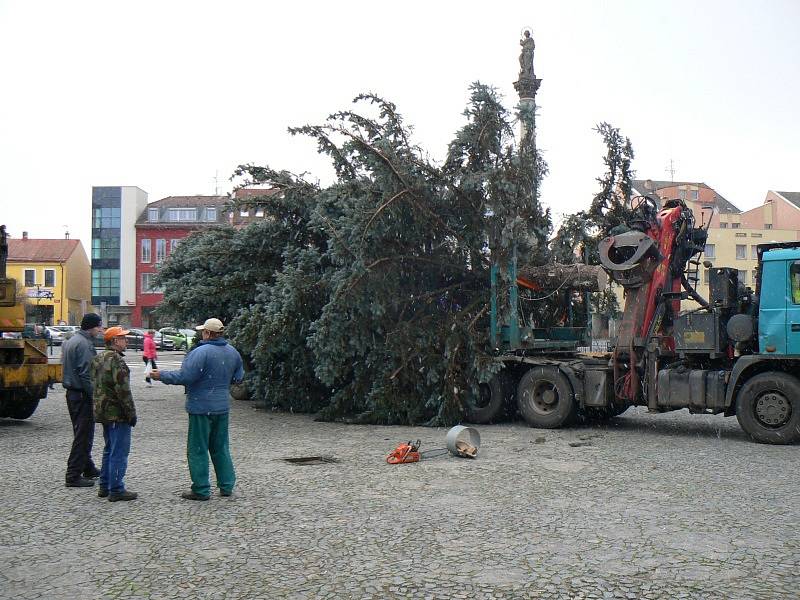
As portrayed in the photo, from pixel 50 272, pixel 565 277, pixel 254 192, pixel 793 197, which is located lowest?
pixel 565 277

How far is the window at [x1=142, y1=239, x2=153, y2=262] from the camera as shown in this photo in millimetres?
70688

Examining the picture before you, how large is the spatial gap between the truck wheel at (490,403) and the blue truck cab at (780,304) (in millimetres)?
4143

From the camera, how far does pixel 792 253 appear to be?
11.6 metres

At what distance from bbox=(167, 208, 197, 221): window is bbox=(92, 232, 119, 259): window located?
5.17 metres

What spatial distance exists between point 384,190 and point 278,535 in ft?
25.6

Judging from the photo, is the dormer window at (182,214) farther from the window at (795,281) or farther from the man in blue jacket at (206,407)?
the man in blue jacket at (206,407)

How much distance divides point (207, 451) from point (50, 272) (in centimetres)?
6903

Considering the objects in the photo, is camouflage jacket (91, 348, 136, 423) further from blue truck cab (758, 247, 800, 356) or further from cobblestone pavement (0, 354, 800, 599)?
blue truck cab (758, 247, 800, 356)

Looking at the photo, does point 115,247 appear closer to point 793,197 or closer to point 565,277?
point 793,197

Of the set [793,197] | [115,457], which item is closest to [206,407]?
[115,457]

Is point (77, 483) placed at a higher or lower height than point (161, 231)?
lower

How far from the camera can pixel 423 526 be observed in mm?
6918

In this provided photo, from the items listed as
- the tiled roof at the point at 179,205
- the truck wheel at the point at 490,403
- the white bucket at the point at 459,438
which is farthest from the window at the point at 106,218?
the white bucket at the point at 459,438

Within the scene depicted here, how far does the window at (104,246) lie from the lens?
2844 inches
